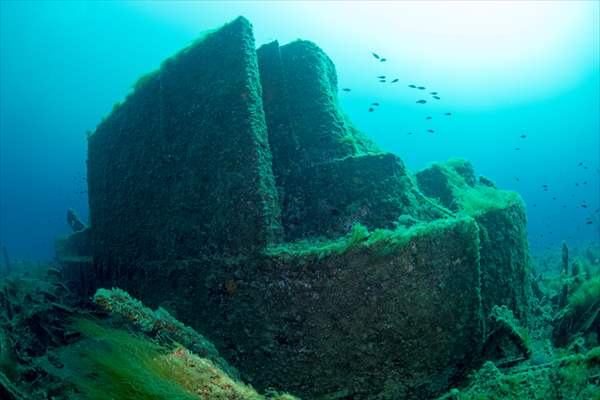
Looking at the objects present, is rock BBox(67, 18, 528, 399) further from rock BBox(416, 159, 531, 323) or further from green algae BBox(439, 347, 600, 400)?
green algae BBox(439, 347, 600, 400)

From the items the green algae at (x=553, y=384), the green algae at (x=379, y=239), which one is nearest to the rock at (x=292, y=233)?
the green algae at (x=379, y=239)

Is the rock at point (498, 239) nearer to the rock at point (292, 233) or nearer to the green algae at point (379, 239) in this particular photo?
the rock at point (292, 233)

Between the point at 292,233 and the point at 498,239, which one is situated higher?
the point at 292,233

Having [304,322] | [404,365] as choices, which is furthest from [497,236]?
[304,322]

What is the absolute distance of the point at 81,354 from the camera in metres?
3.06

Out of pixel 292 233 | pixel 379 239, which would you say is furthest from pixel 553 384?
pixel 292 233

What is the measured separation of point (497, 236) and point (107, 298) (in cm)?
552

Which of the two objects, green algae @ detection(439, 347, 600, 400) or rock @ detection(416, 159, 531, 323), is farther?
rock @ detection(416, 159, 531, 323)

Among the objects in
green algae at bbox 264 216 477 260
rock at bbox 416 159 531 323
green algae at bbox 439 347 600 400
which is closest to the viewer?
green algae at bbox 439 347 600 400

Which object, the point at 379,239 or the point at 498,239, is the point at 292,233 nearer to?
the point at 379,239

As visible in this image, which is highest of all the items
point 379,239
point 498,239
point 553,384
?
point 379,239

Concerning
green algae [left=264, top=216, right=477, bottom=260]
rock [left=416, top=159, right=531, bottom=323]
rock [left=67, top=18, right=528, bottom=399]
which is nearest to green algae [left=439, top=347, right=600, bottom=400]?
rock [left=67, top=18, right=528, bottom=399]

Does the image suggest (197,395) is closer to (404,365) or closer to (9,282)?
(404,365)

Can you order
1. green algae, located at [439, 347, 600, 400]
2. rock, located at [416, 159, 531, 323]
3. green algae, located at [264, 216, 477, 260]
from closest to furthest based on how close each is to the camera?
green algae, located at [439, 347, 600, 400]
green algae, located at [264, 216, 477, 260]
rock, located at [416, 159, 531, 323]
